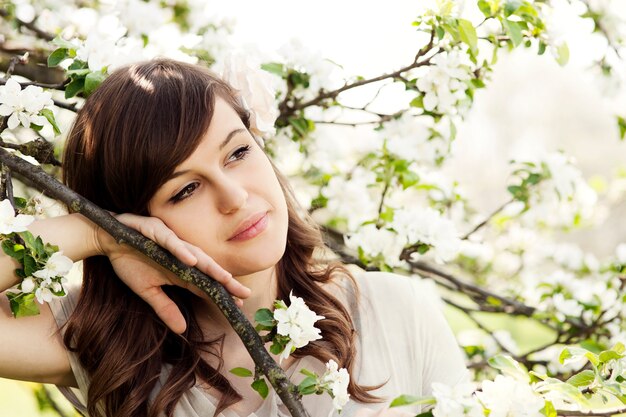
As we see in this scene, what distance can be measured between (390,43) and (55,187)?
25.6ft

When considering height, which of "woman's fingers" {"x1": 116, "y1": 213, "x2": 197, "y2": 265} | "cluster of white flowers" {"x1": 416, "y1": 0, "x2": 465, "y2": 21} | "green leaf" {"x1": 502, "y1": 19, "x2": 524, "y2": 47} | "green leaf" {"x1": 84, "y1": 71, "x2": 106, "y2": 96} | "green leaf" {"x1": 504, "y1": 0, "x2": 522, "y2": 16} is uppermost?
"green leaf" {"x1": 504, "y1": 0, "x2": 522, "y2": 16}

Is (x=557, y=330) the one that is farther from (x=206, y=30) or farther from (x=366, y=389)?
(x=206, y=30)

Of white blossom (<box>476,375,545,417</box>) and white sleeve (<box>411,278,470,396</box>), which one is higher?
white blossom (<box>476,375,545,417</box>)

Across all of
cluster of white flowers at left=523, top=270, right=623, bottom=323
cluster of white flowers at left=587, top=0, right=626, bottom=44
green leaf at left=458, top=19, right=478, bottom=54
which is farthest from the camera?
cluster of white flowers at left=523, top=270, right=623, bottom=323

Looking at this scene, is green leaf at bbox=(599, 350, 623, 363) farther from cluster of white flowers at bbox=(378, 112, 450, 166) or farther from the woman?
cluster of white flowers at bbox=(378, 112, 450, 166)

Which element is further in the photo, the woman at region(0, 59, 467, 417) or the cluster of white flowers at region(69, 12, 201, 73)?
the cluster of white flowers at region(69, 12, 201, 73)

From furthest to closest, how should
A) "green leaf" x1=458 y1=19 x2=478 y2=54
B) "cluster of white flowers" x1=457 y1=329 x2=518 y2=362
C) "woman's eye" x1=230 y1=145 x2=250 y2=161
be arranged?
"cluster of white flowers" x1=457 y1=329 x2=518 y2=362 → "green leaf" x1=458 y1=19 x2=478 y2=54 → "woman's eye" x1=230 y1=145 x2=250 y2=161

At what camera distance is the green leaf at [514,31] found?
201 cm

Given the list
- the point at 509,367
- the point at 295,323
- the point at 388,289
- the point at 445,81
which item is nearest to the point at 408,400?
the point at 509,367

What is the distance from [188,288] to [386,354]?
0.55 metres

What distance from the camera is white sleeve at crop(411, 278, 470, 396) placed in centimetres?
195

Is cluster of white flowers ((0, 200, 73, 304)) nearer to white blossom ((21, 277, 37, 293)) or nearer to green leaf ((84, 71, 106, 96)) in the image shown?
white blossom ((21, 277, 37, 293))

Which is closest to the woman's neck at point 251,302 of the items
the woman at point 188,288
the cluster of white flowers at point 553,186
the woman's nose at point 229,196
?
the woman at point 188,288

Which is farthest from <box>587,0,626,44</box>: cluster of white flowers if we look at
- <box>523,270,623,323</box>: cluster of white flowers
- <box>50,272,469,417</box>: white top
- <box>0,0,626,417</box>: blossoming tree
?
<box>50,272,469,417</box>: white top
